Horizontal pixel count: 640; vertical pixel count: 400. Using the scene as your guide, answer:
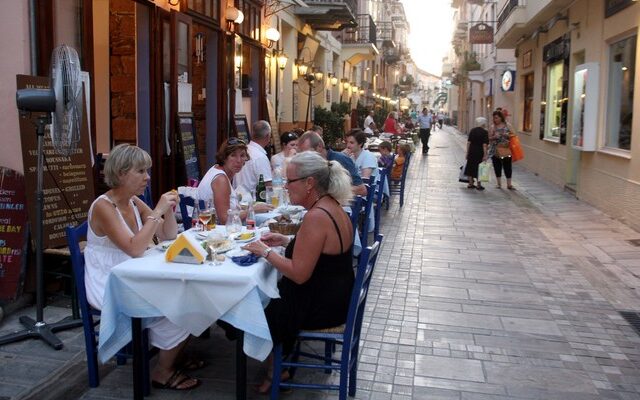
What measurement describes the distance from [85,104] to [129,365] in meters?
2.77

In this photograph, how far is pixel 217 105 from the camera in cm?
1114

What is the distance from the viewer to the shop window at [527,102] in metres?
20.4

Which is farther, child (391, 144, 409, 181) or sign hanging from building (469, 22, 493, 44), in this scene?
sign hanging from building (469, 22, 493, 44)

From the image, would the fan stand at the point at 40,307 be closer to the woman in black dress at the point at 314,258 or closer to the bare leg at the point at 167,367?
the bare leg at the point at 167,367

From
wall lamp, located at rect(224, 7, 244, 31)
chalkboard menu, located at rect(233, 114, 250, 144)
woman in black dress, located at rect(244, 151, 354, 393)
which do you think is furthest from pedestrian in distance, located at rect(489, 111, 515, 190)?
woman in black dress, located at rect(244, 151, 354, 393)

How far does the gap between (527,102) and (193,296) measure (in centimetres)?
1929

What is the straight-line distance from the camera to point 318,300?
3.71m

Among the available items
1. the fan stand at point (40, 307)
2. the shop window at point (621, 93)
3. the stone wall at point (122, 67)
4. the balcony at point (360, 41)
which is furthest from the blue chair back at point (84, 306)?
the balcony at point (360, 41)

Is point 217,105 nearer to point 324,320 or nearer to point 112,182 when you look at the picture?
point 112,182

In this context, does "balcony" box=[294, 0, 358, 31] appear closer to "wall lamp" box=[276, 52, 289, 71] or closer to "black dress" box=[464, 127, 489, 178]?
"wall lamp" box=[276, 52, 289, 71]

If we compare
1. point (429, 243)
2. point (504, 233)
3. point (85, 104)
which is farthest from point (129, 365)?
point (504, 233)

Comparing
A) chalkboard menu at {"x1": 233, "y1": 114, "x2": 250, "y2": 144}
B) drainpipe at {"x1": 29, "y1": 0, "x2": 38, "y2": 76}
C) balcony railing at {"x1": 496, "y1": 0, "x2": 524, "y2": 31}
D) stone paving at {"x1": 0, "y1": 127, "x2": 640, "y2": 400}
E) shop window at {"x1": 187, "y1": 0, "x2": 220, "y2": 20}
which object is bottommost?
stone paving at {"x1": 0, "y1": 127, "x2": 640, "y2": 400}

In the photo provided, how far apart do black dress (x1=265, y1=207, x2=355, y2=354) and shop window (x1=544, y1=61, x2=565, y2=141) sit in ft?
44.7

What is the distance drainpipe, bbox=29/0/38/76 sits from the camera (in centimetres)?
545
